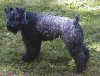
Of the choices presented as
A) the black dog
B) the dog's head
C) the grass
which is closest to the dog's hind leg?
the black dog

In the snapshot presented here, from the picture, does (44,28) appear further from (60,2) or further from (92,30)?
(60,2)

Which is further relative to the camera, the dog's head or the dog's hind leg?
the dog's hind leg

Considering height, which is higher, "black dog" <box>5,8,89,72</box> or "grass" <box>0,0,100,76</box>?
"black dog" <box>5,8,89,72</box>

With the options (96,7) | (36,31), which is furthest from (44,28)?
(96,7)

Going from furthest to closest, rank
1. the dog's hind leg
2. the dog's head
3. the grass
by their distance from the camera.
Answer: the dog's hind leg < the grass < the dog's head

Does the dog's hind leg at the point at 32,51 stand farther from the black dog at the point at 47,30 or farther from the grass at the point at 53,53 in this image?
the grass at the point at 53,53

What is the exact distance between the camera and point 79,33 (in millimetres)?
8133

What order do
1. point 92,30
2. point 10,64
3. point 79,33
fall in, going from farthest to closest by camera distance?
point 92,30 → point 10,64 → point 79,33

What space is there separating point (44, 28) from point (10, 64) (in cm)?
133

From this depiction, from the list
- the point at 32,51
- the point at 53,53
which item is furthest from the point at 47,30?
the point at 53,53

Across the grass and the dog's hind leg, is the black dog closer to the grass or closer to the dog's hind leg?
the dog's hind leg

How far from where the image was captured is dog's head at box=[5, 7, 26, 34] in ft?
27.3

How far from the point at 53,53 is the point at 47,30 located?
1.22 m

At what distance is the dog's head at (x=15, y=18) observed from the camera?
834cm
